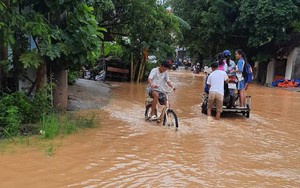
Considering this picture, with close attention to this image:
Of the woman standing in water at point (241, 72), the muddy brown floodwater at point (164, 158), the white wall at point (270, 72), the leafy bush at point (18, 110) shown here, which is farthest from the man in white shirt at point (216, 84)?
the white wall at point (270, 72)

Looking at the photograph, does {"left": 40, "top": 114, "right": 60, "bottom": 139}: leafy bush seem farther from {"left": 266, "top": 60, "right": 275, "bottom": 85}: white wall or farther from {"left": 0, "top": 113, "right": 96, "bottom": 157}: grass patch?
{"left": 266, "top": 60, "right": 275, "bottom": 85}: white wall

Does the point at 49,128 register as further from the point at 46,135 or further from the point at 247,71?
the point at 247,71

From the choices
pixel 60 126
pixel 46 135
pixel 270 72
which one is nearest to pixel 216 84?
pixel 60 126

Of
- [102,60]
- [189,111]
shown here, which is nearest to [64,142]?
[189,111]

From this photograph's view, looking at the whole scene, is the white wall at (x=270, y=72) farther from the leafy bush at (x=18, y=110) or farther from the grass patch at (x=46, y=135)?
the leafy bush at (x=18, y=110)

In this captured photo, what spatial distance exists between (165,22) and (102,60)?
698 centimetres

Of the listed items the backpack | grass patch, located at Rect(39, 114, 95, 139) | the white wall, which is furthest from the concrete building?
grass patch, located at Rect(39, 114, 95, 139)

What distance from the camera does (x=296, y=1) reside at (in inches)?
921

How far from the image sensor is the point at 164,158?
18.8 feet

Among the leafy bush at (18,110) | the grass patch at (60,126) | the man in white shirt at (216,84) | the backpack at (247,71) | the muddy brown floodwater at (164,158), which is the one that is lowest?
the muddy brown floodwater at (164,158)

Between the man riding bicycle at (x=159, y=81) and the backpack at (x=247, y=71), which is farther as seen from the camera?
the backpack at (x=247, y=71)

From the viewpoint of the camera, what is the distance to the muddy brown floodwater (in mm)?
4672

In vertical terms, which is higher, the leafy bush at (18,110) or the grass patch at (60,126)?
the leafy bush at (18,110)

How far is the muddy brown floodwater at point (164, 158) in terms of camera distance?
4.67m
